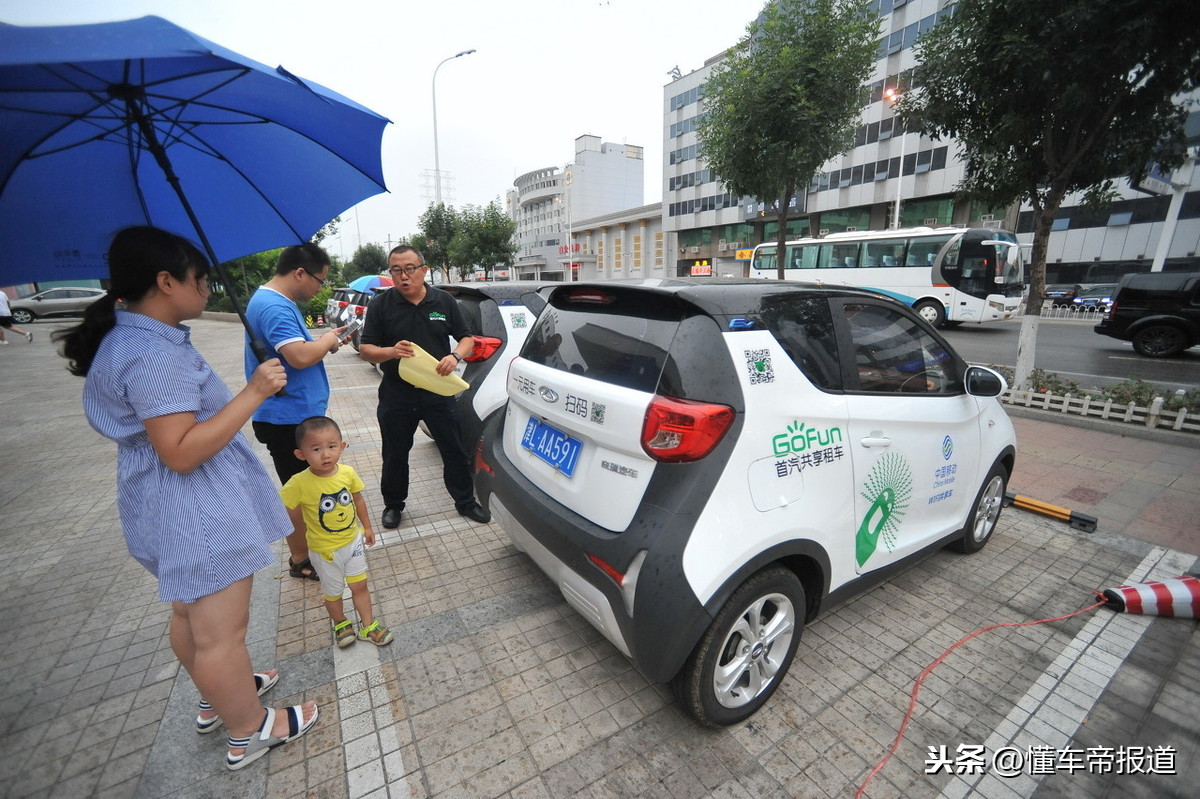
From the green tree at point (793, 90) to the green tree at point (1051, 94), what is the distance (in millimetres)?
2374

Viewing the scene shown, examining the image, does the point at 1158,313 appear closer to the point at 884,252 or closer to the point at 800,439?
the point at 884,252

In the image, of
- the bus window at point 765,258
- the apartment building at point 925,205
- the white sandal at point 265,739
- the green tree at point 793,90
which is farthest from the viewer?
the apartment building at point 925,205

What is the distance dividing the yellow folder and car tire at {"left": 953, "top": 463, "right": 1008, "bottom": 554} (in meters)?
3.31

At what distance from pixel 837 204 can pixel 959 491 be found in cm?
3651

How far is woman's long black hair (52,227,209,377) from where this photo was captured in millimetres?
1484

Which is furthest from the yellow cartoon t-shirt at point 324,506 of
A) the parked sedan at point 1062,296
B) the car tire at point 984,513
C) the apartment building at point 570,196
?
the apartment building at point 570,196

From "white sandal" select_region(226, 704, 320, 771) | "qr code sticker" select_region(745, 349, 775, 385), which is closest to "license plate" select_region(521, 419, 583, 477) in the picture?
"qr code sticker" select_region(745, 349, 775, 385)

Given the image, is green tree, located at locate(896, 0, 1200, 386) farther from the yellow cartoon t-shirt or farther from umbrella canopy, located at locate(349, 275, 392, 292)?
umbrella canopy, located at locate(349, 275, 392, 292)

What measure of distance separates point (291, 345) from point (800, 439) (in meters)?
2.33

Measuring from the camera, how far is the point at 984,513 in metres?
3.32

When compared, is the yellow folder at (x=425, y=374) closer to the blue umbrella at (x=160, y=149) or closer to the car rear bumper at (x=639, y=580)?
the blue umbrella at (x=160, y=149)

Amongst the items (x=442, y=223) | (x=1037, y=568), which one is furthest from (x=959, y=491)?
(x=442, y=223)

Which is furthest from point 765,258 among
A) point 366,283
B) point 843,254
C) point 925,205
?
point 366,283

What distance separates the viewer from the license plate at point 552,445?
2129 mm
